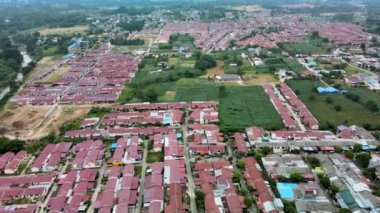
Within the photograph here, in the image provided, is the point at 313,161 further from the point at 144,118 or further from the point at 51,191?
the point at 51,191

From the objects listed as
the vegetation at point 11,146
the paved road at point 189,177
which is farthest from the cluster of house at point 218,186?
the vegetation at point 11,146

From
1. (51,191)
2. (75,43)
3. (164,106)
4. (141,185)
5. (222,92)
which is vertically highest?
(75,43)

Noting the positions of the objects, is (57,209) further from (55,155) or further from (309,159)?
(309,159)

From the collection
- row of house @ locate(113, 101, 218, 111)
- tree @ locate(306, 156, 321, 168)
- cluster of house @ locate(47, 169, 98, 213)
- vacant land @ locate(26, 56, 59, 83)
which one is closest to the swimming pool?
tree @ locate(306, 156, 321, 168)

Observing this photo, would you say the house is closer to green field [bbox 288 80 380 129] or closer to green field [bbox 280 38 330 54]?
green field [bbox 288 80 380 129]

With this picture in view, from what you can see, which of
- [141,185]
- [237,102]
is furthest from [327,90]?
[141,185]
